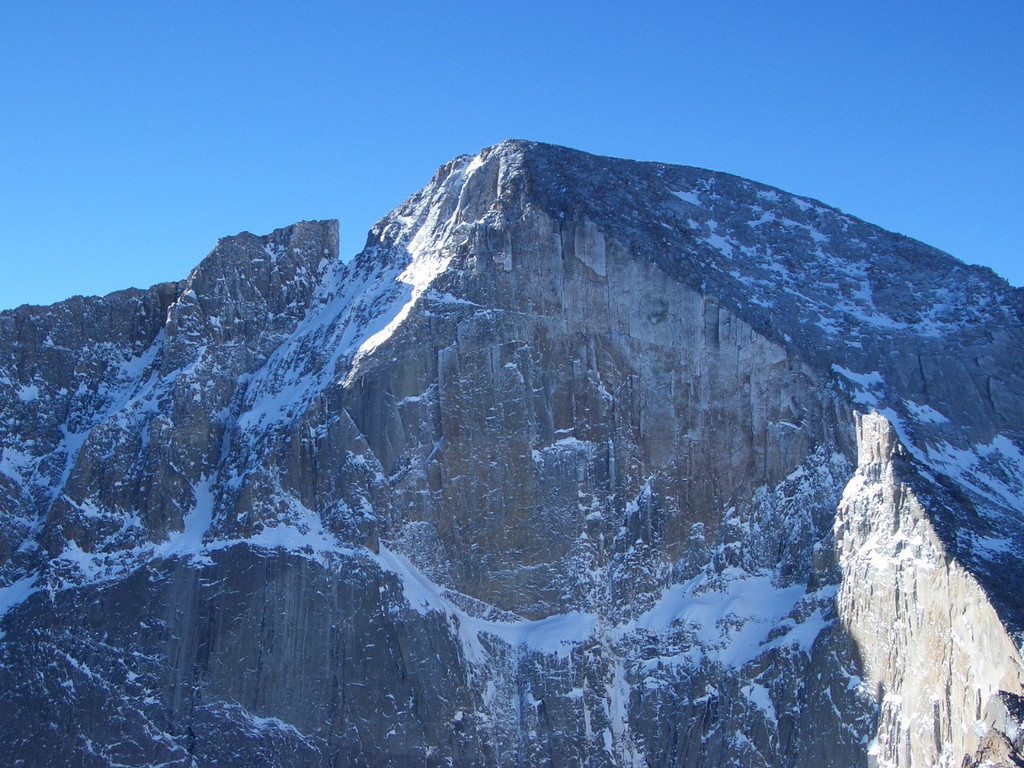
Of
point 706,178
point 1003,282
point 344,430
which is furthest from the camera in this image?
point 706,178

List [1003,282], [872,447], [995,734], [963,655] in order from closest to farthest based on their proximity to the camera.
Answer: [995,734]
[963,655]
[872,447]
[1003,282]

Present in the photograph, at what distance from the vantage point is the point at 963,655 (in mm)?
75812

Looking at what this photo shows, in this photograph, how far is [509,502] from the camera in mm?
91062

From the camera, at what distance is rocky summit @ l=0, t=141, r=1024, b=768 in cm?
8450

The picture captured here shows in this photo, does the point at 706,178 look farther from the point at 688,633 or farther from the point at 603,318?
the point at 688,633

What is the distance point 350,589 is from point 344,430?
9072 millimetres

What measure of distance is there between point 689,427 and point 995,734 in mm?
27677

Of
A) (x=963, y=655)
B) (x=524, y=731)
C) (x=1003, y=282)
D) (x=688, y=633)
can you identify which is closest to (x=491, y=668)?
(x=524, y=731)

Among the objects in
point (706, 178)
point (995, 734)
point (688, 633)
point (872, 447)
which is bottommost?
point (995, 734)

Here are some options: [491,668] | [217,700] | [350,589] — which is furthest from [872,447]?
[217,700]

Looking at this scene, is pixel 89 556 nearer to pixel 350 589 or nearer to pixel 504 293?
pixel 350 589

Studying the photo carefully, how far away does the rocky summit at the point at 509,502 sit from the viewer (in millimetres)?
84500

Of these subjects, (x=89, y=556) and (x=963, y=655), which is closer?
(x=963, y=655)

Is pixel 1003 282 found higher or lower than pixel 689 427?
higher
